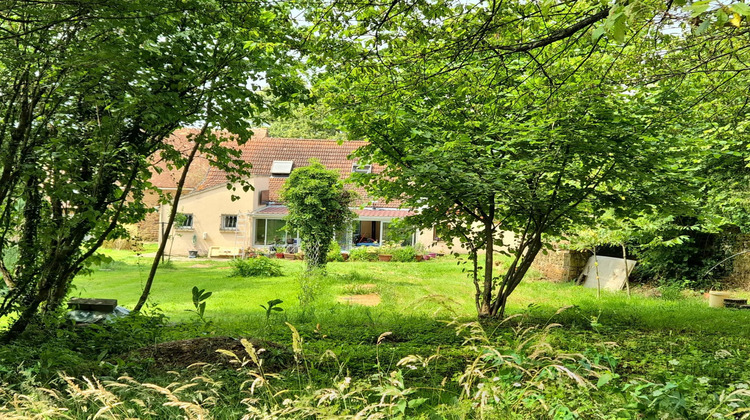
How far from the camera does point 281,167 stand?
2927cm

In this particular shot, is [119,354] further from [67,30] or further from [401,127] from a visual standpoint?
[401,127]

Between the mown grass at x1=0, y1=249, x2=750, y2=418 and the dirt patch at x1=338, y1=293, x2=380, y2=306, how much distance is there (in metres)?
0.35

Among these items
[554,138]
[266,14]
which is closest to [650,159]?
[554,138]

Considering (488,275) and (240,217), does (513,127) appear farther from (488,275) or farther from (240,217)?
(240,217)

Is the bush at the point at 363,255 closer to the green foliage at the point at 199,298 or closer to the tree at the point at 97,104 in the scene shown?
the tree at the point at 97,104

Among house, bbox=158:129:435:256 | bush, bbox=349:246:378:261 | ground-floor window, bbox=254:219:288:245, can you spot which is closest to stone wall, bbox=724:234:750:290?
house, bbox=158:129:435:256

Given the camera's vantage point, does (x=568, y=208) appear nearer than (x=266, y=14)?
No

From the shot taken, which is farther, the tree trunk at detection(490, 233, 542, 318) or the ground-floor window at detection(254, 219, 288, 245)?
the ground-floor window at detection(254, 219, 288, 245)

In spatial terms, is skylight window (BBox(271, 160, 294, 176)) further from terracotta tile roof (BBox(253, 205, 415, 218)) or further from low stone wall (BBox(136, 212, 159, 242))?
low stone wall (BBox(136, 212, 159, 242))

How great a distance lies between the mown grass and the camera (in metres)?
2.81

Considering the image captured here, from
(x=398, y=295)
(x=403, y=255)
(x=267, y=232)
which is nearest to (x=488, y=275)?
(x=398, y=295)

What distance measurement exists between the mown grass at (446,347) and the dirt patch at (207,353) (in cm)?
20

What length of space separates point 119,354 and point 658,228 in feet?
45.5

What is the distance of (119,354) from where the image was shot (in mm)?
4871
